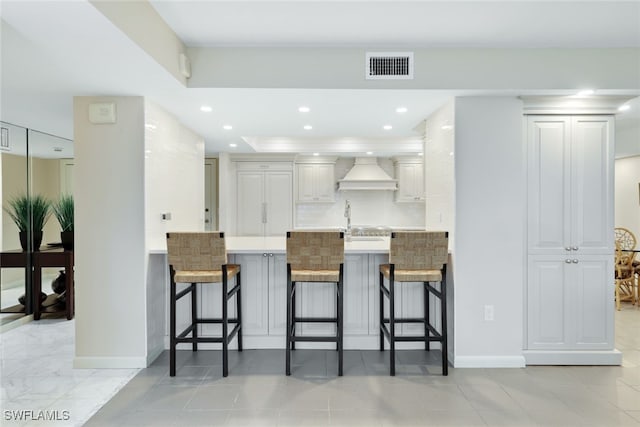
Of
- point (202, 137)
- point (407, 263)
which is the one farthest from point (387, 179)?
point (407, 263)

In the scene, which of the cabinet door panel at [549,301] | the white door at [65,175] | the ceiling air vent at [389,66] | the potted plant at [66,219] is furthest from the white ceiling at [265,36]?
the white door at [65,175]

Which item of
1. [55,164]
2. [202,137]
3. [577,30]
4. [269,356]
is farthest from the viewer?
[55,164]

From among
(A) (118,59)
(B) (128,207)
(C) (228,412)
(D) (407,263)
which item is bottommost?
(C) (228,412)

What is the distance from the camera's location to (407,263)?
2.70 m

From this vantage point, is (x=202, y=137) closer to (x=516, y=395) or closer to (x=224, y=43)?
(x=224, y=43)

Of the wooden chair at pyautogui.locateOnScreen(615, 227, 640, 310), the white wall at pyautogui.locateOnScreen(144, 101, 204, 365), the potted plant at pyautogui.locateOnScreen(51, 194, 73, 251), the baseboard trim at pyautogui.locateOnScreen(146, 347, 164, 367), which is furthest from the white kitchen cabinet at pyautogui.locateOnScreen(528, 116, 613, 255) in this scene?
the potted plant at pyautogui.locateOnScreen(51, 194, 73, 251)

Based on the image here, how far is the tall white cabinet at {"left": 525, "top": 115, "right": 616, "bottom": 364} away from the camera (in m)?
2.89

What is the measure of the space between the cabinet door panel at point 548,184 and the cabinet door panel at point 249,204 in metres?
4.37

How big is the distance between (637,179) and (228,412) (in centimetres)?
685

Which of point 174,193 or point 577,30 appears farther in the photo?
point 174,193

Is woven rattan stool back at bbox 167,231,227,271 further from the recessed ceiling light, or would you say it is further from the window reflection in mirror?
the recessed ceiling light

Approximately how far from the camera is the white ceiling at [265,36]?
6.18 ft

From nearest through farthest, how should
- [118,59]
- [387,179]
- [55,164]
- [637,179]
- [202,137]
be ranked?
[118,59], [202,137], [55,164], [637,179], [387,179]

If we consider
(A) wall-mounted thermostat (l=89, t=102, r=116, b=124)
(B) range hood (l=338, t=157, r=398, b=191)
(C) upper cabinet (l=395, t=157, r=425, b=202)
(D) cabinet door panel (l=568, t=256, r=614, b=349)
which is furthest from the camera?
(C) upper cabinet (l=395, t=157, r=425, b=202)
